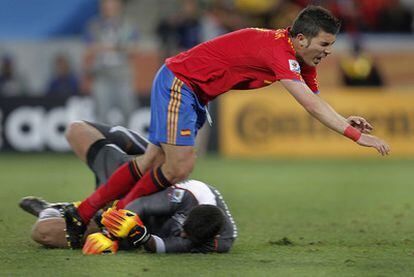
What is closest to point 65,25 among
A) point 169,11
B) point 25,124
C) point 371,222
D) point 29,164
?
point 169,11

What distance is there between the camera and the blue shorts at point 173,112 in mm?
7113

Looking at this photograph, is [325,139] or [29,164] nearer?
[29,164]

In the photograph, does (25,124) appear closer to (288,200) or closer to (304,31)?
(288,200)

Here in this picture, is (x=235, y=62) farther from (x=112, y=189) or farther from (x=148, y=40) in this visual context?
(x=148, y=40)

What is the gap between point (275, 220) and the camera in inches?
346

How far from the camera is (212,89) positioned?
7203 mm

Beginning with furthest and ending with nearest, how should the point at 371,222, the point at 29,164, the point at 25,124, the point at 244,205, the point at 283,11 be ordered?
the point at 283,11, the point at 25,124, the point at 29,164, the point at 244,205, the point at 371,222

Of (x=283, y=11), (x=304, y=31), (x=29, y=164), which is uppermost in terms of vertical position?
(x=283, y=11)

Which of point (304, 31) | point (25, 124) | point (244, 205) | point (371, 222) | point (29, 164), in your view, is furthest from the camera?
point (25, 124)

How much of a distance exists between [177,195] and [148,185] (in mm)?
289

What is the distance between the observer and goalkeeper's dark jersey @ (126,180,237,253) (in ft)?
21.8

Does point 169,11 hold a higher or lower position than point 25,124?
higher

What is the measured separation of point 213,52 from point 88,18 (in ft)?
39.1

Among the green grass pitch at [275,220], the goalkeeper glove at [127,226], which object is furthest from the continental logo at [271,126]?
the goalkeeper glove at [127,226]
